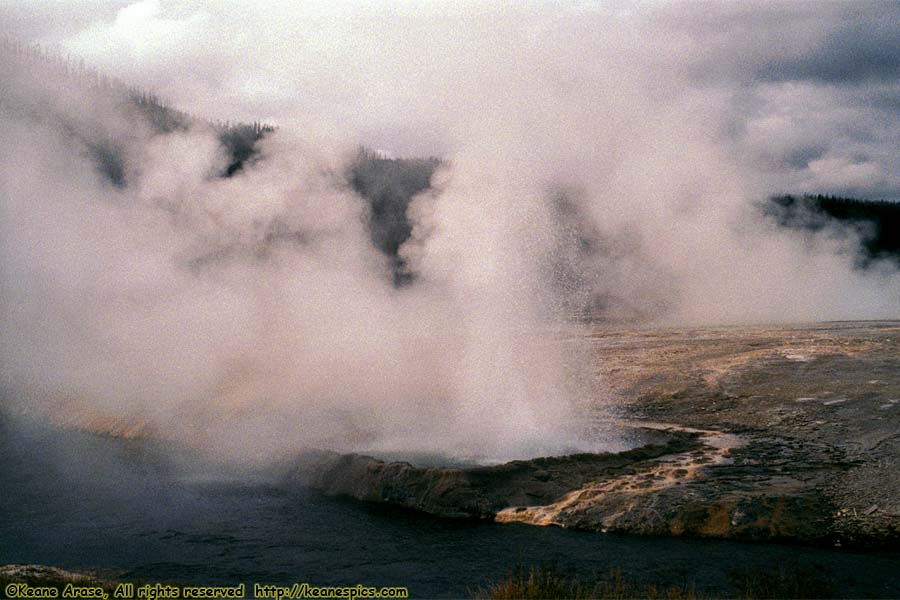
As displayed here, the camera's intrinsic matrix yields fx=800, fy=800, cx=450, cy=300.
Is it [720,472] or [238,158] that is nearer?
[720,472]

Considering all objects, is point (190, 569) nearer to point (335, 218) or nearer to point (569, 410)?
point (569, 410)

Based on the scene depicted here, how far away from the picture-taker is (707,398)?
13953 mm

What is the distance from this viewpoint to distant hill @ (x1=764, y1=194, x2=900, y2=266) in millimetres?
42438

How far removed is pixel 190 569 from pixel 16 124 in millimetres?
16510

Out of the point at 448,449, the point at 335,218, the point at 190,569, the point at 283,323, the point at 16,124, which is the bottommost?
the point at 190,569

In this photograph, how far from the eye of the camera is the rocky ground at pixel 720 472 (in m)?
7.87

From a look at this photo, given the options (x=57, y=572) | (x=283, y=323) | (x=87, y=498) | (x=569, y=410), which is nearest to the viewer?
(x=57, y=572)

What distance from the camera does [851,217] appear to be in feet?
197

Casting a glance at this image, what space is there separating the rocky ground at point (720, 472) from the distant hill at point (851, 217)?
29.3 meters

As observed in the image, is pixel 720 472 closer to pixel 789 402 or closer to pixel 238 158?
pixel 789 402

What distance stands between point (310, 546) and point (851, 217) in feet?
201

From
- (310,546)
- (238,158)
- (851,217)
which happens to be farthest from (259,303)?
(851,217)

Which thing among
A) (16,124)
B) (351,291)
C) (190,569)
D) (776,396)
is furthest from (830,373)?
(16,124)

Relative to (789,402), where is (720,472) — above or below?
below
